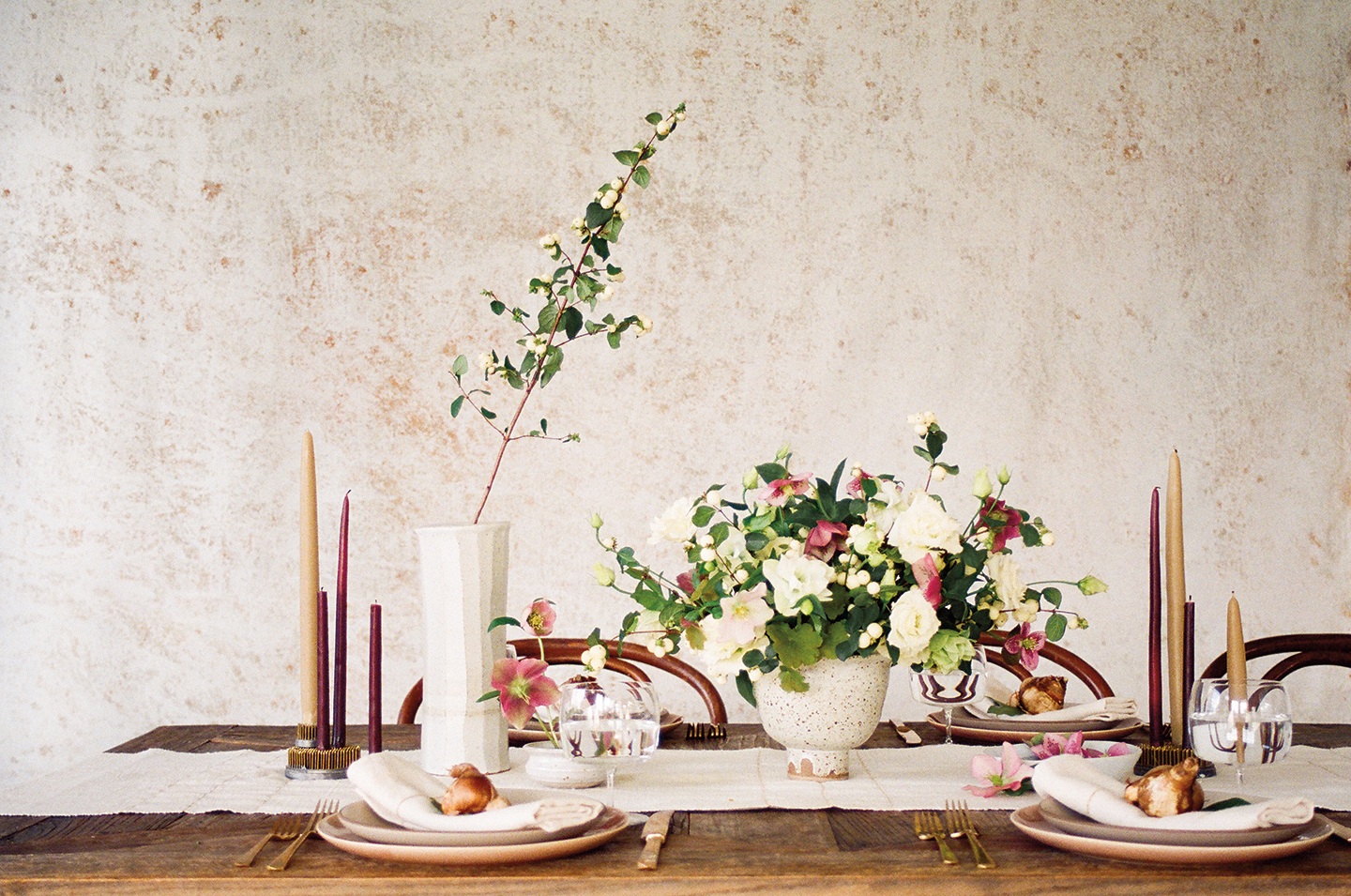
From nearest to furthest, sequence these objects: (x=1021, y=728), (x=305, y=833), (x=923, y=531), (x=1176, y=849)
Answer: (x=1176, y=849)
(x=305, y=833)
(x=923, y=531)
(x=1021, y=728)

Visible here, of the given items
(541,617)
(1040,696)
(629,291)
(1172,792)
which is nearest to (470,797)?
(541,617)

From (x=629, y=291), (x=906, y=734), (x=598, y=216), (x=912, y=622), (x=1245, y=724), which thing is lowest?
(x=906, y=734)

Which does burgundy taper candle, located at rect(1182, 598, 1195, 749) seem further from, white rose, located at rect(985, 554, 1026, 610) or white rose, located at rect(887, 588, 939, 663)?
white rose, located at rect(887, 588, 939, 663)

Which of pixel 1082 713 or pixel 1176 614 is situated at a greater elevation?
pixel 1176 614

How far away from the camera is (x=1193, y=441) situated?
9.43ft

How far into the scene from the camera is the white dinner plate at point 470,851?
0.90m

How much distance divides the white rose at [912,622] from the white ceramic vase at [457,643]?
45cm

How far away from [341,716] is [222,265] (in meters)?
1.87

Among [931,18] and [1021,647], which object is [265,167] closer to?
[931,18]

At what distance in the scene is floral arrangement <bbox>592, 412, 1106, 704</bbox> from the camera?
3.72 ft

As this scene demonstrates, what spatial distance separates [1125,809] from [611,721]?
18.3 inches

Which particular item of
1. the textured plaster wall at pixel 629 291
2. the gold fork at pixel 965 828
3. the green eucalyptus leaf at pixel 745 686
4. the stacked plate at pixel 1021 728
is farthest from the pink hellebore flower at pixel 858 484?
the textured plaster wall at pixel 629 291

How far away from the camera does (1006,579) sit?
3.94 feet

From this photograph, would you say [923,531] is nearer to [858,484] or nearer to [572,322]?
[858,484]
